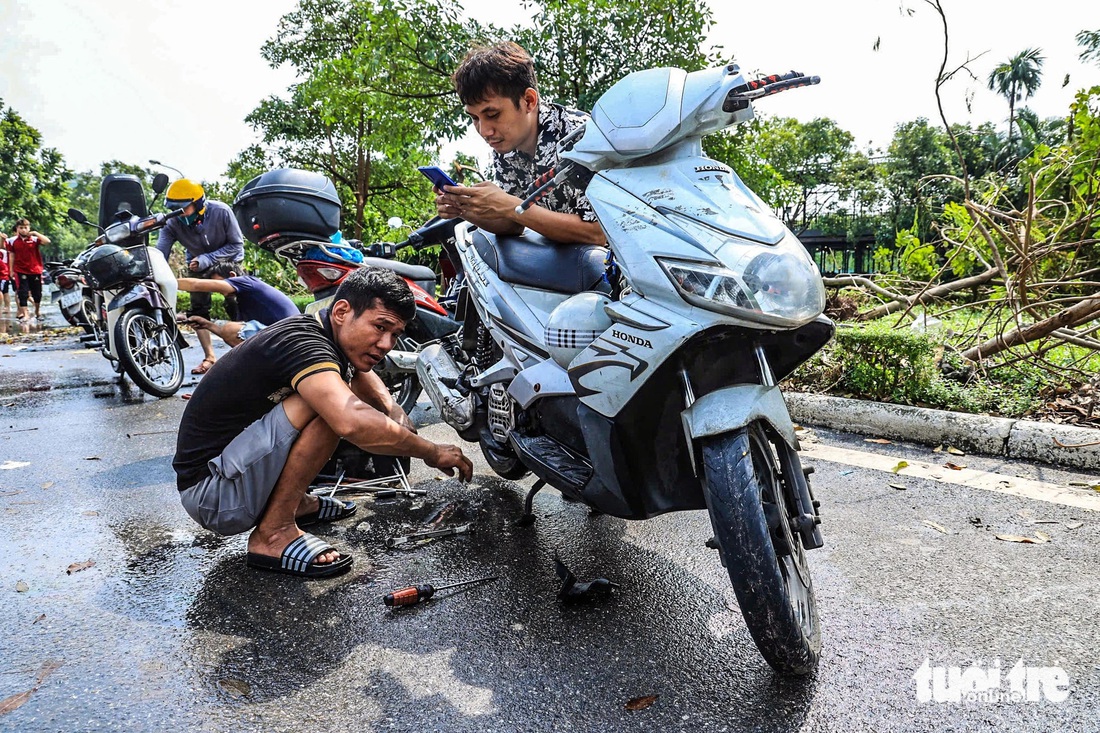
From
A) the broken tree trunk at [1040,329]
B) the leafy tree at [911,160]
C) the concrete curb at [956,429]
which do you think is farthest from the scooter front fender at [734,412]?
the leafy tree at [911,160]

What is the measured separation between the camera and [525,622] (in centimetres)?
204

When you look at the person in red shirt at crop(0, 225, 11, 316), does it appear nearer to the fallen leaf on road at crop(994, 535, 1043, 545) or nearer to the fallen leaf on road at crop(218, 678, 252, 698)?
the fallen leaf on road at crop(218, 678, 252, 698)

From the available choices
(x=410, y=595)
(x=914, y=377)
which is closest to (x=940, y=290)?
(x=914, y=377)

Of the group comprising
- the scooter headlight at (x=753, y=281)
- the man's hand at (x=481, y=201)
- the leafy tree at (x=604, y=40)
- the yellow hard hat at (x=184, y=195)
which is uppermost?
the leafy tree at (x=604, y=40)

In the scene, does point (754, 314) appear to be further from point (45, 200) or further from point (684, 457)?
point (45, 200)

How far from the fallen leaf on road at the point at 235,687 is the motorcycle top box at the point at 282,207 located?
2.75m

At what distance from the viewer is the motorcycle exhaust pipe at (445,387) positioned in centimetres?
286

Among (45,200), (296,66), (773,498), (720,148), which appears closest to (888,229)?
(296,66)

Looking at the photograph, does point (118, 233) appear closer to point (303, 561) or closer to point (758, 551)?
point (303, 561)

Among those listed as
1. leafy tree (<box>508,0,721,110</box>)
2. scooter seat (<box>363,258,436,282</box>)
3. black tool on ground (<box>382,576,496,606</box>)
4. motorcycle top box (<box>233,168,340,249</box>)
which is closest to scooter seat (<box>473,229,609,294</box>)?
black tool on ground (<box>382,576,496,606</box>)

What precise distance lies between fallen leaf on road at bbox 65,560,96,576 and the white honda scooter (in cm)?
159

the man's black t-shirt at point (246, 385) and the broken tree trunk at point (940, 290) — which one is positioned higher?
the man's black t-shirt at point (246, 385)

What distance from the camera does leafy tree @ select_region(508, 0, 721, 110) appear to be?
24.1 ft

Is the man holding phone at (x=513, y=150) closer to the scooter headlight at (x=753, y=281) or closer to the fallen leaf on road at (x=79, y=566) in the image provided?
the scooter headlight at (x=753, y=281)
